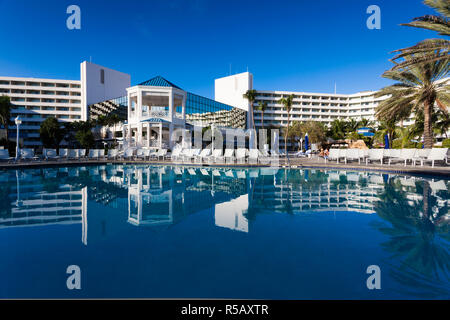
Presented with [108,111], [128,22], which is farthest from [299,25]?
[108,111]

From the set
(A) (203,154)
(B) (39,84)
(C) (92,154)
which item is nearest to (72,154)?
(C) (92,154)

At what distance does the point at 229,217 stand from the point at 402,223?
3164 mm

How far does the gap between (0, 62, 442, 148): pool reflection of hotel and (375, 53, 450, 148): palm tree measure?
1480cm

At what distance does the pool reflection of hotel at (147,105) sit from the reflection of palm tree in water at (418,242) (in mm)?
22213

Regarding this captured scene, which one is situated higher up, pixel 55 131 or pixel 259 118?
pixel 259 118

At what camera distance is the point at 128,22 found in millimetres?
17500

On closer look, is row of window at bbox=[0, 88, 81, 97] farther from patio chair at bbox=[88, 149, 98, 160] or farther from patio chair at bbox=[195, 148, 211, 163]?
patio chair at bbox=[195, 148, 211, 163]

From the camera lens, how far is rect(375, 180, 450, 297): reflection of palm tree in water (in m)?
2.44

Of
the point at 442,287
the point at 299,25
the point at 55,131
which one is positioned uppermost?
the point at 299,25

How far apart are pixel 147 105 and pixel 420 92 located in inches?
1111

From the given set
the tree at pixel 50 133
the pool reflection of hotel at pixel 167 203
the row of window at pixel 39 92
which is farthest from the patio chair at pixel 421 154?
the row of window at pixel 39 92

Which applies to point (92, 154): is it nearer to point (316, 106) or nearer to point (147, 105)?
point (147, 105)

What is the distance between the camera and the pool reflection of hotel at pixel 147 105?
26375mm

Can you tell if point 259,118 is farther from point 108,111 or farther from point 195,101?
point 108,111
